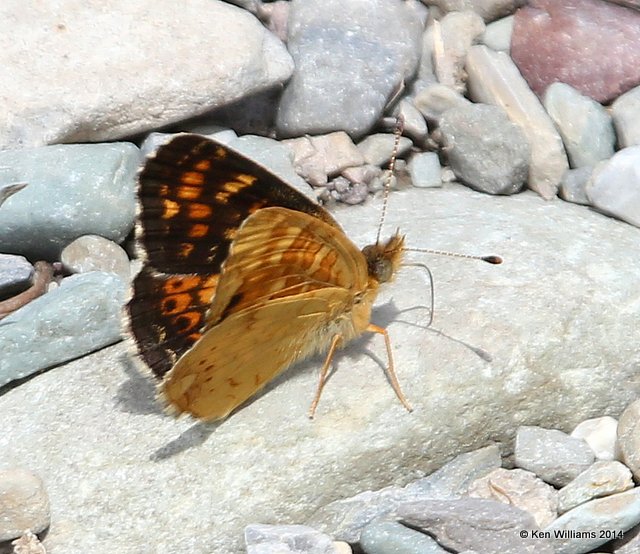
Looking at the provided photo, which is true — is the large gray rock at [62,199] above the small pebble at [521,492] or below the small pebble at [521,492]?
above

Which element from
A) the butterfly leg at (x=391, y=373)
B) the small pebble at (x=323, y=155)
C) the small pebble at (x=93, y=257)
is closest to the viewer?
the butterfly leg at (x=391, y=373)

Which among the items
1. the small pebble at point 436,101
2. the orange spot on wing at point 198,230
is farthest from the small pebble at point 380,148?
the orange spot on wing at point 198,230

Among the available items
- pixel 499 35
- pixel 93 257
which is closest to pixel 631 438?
pixel 93 257

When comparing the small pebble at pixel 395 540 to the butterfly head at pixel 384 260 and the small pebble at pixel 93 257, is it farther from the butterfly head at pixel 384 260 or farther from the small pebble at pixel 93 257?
the small pebble at pixel 93 257

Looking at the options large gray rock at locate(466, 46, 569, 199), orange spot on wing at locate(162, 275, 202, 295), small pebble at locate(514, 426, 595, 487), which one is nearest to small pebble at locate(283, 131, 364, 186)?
large gray rock at locate(466, 46, 569, 199)

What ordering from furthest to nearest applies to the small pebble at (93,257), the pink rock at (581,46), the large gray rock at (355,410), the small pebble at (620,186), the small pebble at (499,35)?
the small pebble at (499,35)
the pink rock at (581,46)
the small pebble at (620,186)
the small pebble at (93,257)
the large gray rock at (355,410)

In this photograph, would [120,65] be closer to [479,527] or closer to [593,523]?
[479,527]
